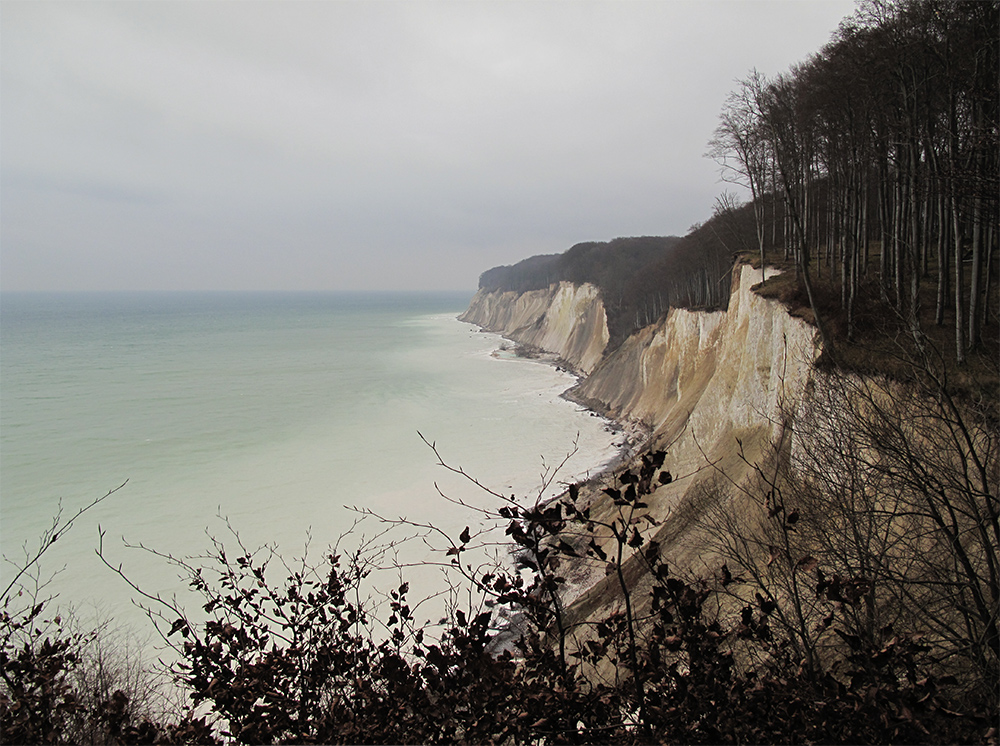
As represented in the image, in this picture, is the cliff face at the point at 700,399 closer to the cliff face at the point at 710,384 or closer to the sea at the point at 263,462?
the cliff face at the point at 710,384

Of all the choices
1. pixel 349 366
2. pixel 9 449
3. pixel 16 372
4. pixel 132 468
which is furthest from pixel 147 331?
pixel 132 468

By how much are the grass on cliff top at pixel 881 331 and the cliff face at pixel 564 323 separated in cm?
3145

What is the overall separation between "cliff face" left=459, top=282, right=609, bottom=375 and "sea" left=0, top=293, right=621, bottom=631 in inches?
185

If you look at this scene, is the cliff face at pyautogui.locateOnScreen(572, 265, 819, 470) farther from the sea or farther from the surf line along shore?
the sea

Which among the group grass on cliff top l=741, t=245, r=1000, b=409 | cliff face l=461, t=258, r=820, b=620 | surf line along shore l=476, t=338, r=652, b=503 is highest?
grass on cliff top l=741, t=245, r=1000, b=409

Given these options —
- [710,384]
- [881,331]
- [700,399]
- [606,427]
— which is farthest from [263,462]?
[881,331]

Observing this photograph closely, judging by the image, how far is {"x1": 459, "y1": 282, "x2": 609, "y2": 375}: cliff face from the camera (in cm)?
5260

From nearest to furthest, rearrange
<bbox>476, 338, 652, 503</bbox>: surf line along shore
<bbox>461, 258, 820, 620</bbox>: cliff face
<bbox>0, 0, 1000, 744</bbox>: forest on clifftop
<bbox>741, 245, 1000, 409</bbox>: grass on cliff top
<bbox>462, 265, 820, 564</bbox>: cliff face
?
<bbox>0, 0, 1000, 744</bbox>: forest on clifftop → <bbox>741, 245, 1000, 409</bbox>: grass on cliff top → <bbox>461, 258, 820, 620</bbox>: cliff face → <bbox>462, 265, 820, 564</bbox>: cliff face → <bbox>476, 338, 652, 503</bbox>: surf line along shore

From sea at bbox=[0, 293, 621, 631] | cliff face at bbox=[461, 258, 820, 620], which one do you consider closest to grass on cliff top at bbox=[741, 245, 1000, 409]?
cliff face at bbox=[461, 258, 820, 620]

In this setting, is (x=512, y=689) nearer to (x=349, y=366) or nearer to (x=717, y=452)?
(x=717, y=452)

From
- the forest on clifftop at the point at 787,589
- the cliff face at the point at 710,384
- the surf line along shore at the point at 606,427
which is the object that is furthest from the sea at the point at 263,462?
the cliff face at the point at 710,384

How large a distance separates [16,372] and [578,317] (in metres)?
56.9

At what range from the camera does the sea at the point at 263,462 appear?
15383 mm

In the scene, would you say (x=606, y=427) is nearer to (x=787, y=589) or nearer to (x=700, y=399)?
(x=700, y=399)
